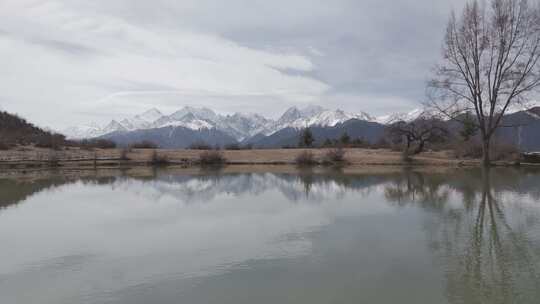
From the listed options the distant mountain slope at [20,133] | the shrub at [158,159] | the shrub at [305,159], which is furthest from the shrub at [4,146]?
the shrub at [305,159]

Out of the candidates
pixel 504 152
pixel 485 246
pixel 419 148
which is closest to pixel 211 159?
pixel 419 148

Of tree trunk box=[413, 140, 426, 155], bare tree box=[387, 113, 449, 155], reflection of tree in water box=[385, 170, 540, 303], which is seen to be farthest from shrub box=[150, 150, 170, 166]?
reflection of tree in water box=[385, 170, 540, 303]

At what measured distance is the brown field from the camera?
4403 cm

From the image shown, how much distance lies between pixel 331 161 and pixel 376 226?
34.8 meters

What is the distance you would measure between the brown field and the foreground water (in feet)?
84.9

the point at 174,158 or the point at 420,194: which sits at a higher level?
the point at 174,158

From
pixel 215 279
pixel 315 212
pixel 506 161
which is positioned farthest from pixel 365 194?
pixel 506 161

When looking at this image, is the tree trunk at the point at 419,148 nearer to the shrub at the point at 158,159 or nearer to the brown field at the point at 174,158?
the brown field at the point at 174,158

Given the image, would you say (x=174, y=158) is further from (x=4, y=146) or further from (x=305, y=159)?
(x=4, y=146)

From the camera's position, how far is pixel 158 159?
48719 millimetres

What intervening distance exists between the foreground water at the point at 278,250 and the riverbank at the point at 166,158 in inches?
1026

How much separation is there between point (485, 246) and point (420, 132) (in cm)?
4214

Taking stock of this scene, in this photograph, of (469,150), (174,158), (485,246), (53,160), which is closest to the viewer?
(485,246)

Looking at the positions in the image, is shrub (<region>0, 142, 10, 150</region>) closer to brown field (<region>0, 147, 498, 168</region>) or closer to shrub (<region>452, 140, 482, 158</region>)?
brown field (<region>0, 147, 498, 168</region>)
